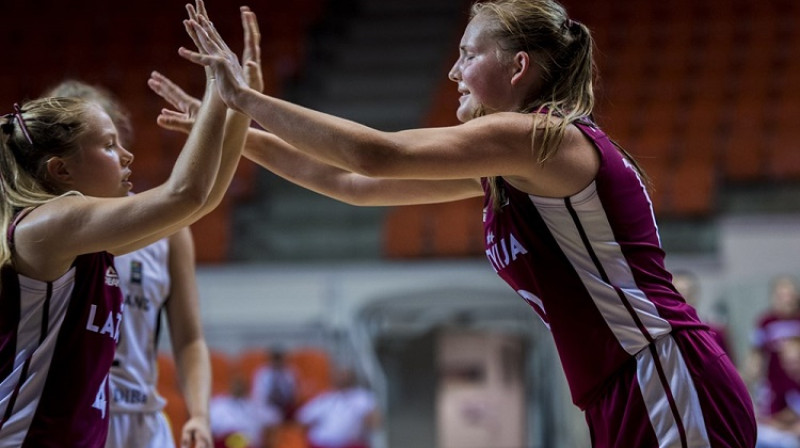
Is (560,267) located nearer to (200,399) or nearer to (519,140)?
(519,140)

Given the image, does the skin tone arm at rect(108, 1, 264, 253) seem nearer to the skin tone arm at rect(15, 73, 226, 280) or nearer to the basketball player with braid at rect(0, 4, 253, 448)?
the basketball player with braid at rect(0, 4, 253, 448)

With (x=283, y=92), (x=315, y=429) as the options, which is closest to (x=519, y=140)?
(x=315, y=429)

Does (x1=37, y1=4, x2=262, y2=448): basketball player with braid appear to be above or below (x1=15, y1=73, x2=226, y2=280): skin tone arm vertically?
below

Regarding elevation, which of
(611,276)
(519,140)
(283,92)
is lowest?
(611,276)

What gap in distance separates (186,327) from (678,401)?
5.72 ft

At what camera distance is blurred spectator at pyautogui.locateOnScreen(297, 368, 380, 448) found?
849cm

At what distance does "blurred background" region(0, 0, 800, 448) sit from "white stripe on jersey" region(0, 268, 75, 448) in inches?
170

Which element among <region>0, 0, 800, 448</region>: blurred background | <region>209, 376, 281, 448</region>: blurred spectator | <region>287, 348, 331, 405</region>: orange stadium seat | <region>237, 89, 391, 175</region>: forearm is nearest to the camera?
<region>237, 89, 391, 175</region>: forearm

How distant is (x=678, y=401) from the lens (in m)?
2.35

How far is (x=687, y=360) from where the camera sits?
7.83 feet

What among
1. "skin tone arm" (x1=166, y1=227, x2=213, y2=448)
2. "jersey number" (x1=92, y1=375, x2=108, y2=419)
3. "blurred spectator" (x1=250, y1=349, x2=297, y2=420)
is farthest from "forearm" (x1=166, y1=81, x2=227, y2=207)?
"blurred spectator" (x1=250, y1=349, x2=297, y2=420)

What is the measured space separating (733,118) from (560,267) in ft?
31.2

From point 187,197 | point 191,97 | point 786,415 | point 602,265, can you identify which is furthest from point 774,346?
point 187,197

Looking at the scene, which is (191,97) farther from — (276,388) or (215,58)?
(276,388)
